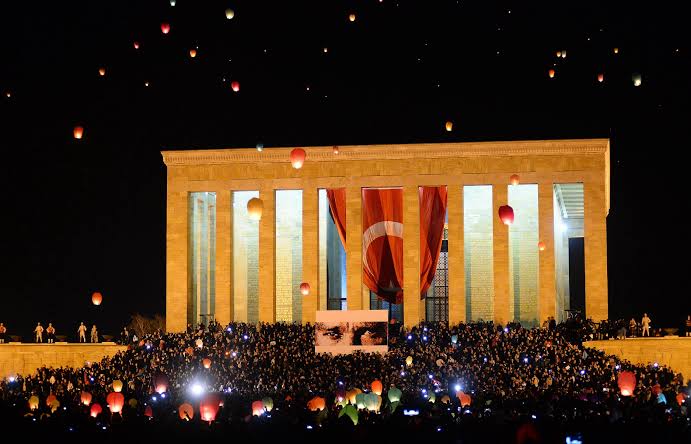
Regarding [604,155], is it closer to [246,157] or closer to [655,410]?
[246,157]

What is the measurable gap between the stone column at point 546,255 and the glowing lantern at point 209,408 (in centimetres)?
2252

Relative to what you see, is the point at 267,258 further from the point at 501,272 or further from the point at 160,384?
the point at 160,384

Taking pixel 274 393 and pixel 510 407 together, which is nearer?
pixel 510 407

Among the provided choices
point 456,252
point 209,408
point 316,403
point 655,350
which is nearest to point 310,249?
point 456,252

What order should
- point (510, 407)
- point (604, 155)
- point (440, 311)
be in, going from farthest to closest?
point (440, 311)
point (604, 155)
point (510, 407)

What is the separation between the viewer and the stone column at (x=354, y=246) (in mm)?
50844

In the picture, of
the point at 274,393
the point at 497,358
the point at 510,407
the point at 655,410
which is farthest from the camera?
the point at 497,358

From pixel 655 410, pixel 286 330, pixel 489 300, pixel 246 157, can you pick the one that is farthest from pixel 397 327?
pixel 655 410

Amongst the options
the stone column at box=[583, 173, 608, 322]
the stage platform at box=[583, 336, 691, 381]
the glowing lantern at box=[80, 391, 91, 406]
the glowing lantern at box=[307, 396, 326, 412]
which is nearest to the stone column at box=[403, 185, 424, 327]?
the stone column at box=[583, 173, 608, 322]

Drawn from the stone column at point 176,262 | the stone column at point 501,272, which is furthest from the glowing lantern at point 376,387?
the stone column at point 176,262

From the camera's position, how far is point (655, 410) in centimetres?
2478

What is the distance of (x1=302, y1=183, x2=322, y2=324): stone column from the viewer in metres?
51.4

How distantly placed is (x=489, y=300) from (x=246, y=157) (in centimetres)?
1229

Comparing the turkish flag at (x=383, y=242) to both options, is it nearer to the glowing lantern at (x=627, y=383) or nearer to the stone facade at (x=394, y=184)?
the stone facade at (x=394, y=184)
